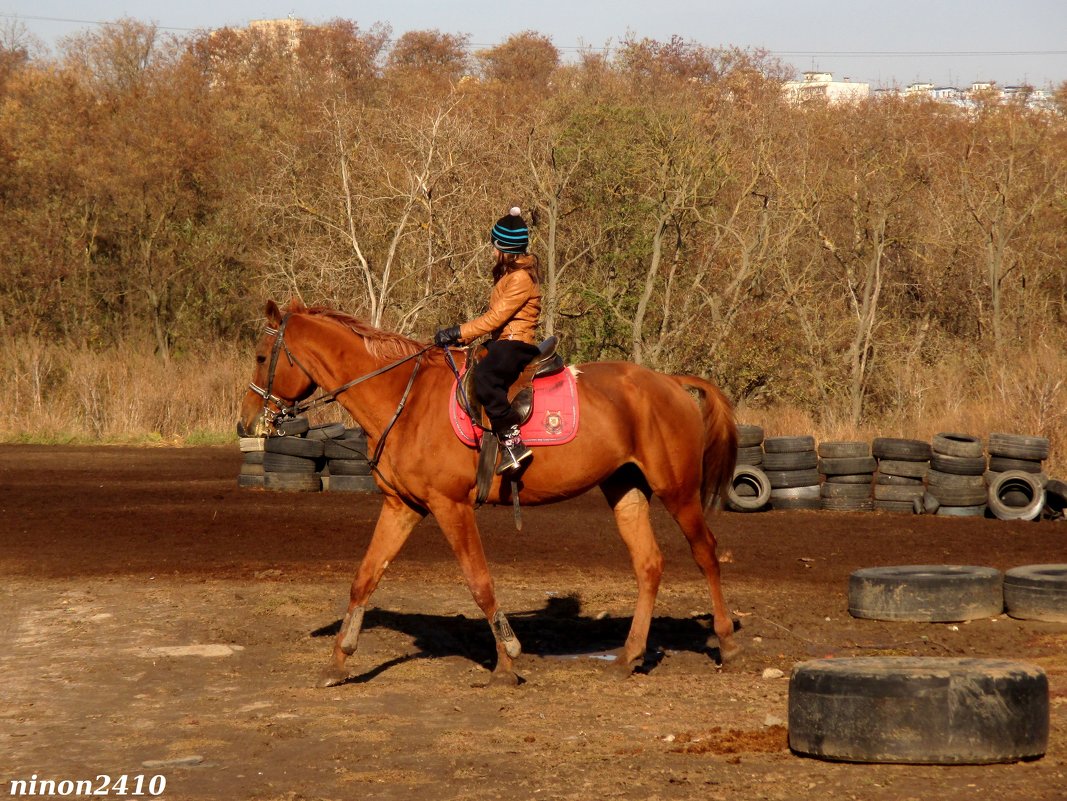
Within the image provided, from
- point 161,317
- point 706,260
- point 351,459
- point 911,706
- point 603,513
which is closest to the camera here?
point 911,706

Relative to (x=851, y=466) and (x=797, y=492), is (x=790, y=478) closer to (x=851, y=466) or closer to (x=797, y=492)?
(x=797, y=492)

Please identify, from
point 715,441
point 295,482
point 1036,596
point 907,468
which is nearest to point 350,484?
point 295,482

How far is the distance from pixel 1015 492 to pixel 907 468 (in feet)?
4.32

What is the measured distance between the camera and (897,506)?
16.2 m

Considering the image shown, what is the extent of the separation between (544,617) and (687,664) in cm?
175

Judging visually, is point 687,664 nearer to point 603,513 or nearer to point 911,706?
point 911,706

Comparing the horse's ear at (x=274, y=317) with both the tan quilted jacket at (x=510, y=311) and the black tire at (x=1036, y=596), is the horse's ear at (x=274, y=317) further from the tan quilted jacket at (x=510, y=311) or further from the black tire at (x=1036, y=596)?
the black tire at (x=1036, y=596)

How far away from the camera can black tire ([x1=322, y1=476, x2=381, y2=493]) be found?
58.4ft

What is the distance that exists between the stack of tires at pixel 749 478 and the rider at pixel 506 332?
8646mm

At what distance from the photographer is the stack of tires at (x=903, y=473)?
53.0 ft

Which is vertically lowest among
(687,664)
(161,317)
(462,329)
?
(161,317)

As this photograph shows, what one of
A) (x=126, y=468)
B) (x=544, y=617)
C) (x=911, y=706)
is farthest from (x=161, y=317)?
(x=911, y=706)

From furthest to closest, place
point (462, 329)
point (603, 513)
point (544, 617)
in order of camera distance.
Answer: point (603, 513)
point (544, 617)
point (462, 329)

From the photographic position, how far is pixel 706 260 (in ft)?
91.2
